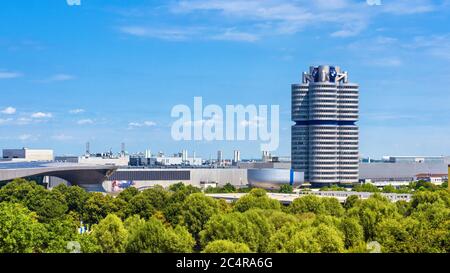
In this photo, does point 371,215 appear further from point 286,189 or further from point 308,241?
point 286,189

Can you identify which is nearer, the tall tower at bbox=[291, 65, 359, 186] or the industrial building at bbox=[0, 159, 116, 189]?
the industrial building at bbox=[0, 159, 116, 189]

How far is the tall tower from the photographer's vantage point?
3543 inches

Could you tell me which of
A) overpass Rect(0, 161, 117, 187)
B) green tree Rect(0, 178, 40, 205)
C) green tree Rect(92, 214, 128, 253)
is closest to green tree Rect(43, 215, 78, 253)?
green tree Rect(92, 214, 128, 253)

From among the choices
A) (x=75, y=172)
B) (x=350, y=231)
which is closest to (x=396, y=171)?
(x=75, y=172)

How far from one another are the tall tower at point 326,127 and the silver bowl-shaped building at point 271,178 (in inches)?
350

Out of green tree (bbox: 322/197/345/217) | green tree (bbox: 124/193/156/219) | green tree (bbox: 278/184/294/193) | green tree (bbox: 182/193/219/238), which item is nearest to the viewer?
green tree (bbox: 182/193/219/238)

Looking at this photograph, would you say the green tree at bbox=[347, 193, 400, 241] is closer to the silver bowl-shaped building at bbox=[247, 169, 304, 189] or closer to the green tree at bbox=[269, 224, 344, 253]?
the green tree at bbox=[269, 224, 344, 253]

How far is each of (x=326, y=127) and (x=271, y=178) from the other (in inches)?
498

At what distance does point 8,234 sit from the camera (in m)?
18.0

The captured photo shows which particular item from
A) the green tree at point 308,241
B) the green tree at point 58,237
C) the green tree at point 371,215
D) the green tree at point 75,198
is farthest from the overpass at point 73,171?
the green tree at point 308,241
